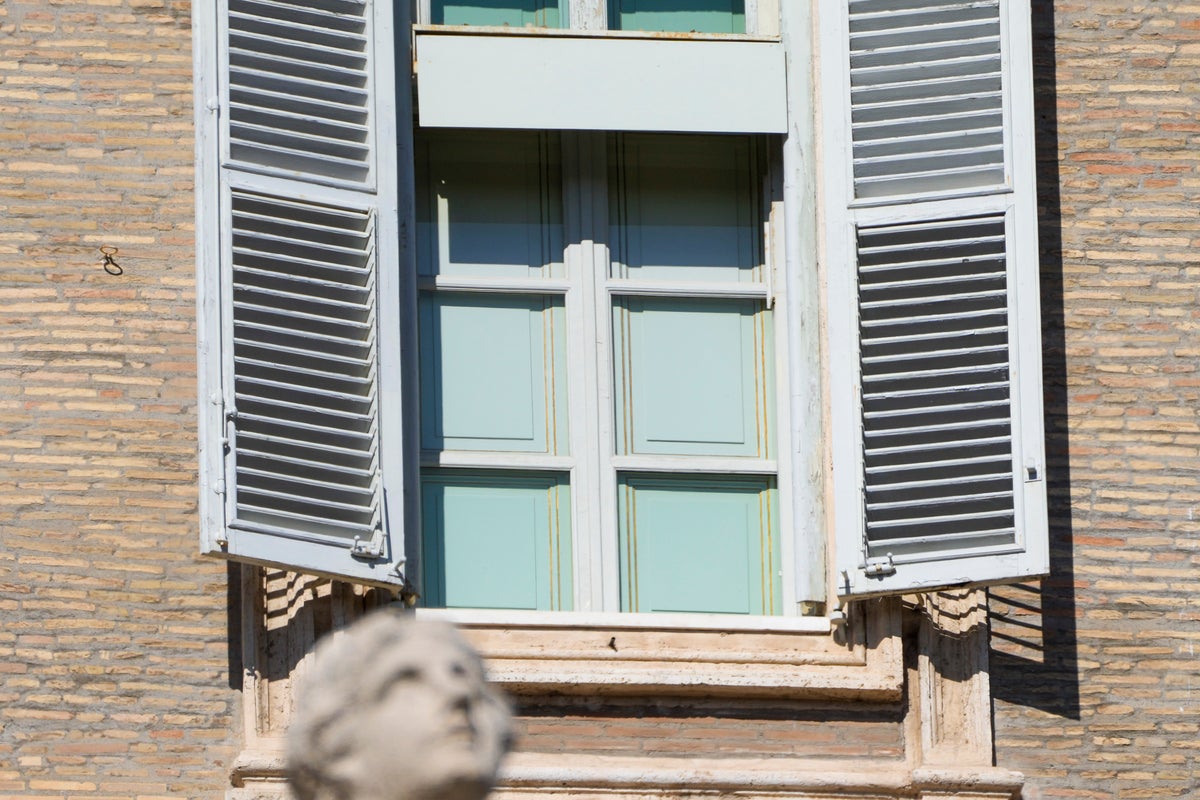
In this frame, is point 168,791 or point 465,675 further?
point 168,791

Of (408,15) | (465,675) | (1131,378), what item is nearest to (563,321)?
(408,15)

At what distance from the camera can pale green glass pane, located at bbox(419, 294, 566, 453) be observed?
324 inches

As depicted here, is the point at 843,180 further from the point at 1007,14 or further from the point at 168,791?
the point at 168,791

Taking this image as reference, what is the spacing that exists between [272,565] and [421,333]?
905 millimetres

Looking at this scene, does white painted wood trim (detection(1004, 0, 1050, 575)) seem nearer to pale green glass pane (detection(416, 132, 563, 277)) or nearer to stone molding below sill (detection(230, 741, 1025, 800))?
stone molding below sill (detection(230, 741, 1025, 800))

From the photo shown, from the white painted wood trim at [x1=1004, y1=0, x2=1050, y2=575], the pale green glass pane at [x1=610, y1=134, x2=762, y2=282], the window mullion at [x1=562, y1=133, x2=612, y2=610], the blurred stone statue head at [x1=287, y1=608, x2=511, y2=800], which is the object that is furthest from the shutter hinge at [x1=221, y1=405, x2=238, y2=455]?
the blurred stone statue head at [x1=287, y1=608, x2=511, y2=800]

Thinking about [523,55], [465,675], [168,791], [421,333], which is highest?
[523,55]

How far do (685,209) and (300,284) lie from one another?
1.13m

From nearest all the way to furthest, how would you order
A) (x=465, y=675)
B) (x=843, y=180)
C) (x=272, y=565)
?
(x=465, y=675), (x=272, y=565), (x=843, y=180)

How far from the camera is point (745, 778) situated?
772 cm

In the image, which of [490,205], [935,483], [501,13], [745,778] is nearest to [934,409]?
[935,483]

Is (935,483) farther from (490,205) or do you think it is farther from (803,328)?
(490,205)

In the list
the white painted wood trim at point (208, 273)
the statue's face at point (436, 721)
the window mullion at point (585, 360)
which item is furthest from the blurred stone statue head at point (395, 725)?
the window mullion at point (585, 360)

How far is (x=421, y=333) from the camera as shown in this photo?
8258 millimetres
